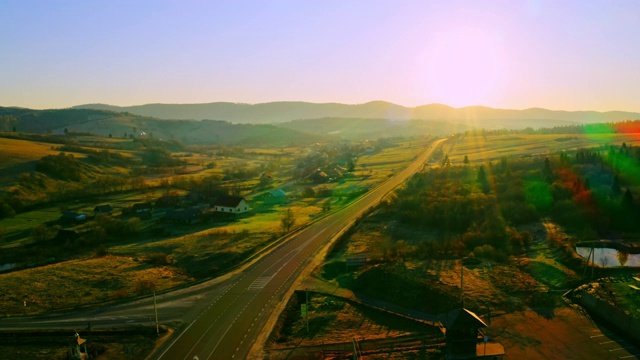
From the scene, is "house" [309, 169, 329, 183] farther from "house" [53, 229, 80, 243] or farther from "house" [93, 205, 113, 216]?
"house" [53, 229, 80, 243]

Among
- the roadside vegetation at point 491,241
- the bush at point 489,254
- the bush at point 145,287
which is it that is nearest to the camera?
the roadside vegetation at point 491,241

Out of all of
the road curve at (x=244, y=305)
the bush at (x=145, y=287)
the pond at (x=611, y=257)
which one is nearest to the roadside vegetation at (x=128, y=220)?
the bush at (x=145, y=287)

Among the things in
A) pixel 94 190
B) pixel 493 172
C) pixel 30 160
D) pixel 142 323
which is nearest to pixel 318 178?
pixel 493 172

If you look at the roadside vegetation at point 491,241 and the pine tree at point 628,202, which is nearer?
the roadside vegetation at point 491,241

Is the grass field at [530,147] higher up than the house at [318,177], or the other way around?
the grass field at [530,147]

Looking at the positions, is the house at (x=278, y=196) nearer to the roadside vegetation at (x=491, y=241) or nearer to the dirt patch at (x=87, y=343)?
the roadside vegetation at (x=491, y=241)

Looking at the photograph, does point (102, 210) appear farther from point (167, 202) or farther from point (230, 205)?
point (230, 205)

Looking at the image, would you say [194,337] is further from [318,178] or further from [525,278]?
[318,178]
